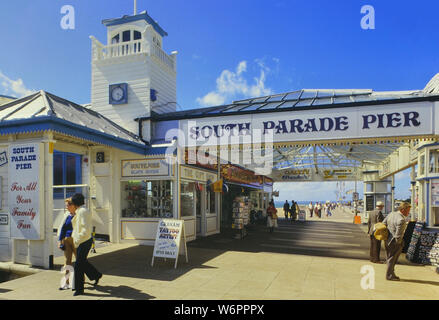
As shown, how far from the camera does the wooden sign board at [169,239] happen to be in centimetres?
824

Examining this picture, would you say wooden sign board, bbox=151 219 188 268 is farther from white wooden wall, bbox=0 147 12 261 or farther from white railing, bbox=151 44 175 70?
white railing, bbox=151 44 175 70

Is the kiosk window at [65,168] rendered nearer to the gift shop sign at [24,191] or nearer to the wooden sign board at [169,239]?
the gift shop sign at [24,191]

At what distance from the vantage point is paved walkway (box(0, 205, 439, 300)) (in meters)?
5.98

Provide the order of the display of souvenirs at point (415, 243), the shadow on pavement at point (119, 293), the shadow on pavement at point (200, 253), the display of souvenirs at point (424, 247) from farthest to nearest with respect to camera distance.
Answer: the display of souvenirs at point (415, 243) < the display of souvenirs at point (424, 247) < the shadow on pavement at point (200, 253) < the shadow on pavement at point (119, 293)

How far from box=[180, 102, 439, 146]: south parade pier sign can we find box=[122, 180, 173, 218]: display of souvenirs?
1940 millimetres

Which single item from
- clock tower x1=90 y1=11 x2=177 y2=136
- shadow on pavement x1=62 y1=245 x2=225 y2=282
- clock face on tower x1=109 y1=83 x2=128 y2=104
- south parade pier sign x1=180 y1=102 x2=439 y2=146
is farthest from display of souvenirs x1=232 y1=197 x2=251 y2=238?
clock face on tower x1=109 y1=83 x2=128 y2=104

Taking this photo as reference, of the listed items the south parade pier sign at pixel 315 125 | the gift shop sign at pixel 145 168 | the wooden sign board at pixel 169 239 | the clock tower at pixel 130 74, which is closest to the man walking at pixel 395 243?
the south parade pier sign at pixel 315 125

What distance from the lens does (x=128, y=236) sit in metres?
11.6

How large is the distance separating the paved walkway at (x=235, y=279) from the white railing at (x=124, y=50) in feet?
25.0

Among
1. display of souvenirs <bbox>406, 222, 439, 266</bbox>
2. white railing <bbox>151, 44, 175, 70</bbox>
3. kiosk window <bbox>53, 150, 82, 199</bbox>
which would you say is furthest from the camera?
kiosk window <bbox>53, 150, 82, 199</bbox>

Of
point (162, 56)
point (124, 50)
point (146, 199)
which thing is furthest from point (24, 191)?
point (162, 56)

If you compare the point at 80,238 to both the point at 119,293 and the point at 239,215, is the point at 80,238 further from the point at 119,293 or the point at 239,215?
the point at 239,215
